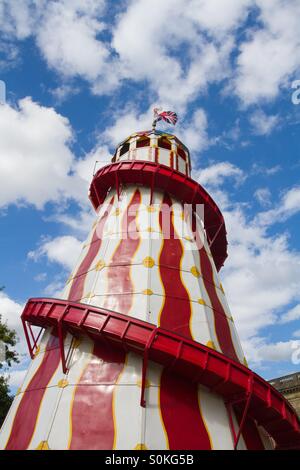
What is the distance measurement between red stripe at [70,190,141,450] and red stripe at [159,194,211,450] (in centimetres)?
164

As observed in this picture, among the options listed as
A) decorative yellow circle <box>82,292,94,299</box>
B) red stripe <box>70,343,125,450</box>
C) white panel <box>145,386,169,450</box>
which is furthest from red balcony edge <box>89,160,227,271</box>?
white panel <box>145,386,169,450</box>

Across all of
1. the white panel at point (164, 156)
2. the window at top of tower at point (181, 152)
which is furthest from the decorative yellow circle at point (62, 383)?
the window at top of tower at point (181, 152)

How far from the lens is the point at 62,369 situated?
1334cm

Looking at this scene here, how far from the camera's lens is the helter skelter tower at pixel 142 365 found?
38.7 ft

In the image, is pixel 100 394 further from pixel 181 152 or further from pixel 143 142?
pixel 181 152

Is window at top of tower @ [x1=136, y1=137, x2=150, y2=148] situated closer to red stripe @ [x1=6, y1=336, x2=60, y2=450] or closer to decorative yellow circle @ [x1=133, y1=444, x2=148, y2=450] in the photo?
red stripe @ [x1=6, y1=336, x2=60, y2=450]

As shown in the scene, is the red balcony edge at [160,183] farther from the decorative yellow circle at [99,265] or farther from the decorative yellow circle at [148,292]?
the decorative yellow circle at [148,292]

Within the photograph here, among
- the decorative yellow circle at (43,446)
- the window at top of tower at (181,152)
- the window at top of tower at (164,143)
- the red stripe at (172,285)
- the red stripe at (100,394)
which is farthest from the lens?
the window at top of tower at (181,152)

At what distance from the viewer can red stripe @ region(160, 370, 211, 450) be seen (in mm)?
11672

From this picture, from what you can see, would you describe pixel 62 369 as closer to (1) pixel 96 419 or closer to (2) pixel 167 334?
(1) pixel 96 419

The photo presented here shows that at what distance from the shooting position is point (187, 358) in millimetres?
12250

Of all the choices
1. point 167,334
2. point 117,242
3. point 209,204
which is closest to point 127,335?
point 167,334

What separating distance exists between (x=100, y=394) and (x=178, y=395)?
264 centimetres

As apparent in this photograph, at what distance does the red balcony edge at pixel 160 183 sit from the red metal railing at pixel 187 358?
8.95 meters
